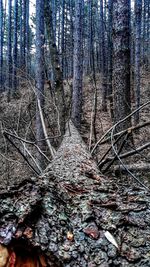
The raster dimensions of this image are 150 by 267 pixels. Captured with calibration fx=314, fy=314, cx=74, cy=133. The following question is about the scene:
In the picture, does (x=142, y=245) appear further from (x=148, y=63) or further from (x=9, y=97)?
(x=148, y=63)

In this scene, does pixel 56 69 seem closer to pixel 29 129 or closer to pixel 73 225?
pixel 29 129

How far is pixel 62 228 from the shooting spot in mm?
1532

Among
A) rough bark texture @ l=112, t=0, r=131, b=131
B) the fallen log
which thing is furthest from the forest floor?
the fallen log

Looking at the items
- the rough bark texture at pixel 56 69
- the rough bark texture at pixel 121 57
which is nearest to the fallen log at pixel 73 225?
the rough bark texture at pixel 121 57

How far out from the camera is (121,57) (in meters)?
5.25

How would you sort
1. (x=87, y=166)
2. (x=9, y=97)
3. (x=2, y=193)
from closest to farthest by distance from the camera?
(x=2, y=193)
(x=87, y=166)
(x=9, y=97)

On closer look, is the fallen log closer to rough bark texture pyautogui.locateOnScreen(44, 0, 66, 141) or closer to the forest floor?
the forest floor

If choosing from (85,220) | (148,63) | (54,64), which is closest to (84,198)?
(85,220)

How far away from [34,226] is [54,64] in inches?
211

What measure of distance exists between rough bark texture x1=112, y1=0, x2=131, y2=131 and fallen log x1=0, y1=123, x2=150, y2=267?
11.6 feet

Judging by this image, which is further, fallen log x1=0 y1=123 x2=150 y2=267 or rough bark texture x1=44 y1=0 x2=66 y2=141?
rough bark texture x1=44 y1=0 x2=66 y2=141

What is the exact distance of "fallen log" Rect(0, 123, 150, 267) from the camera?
1.38 metres

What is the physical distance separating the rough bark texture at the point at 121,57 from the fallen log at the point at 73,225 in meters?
3.54

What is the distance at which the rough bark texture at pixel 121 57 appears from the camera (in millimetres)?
5109
